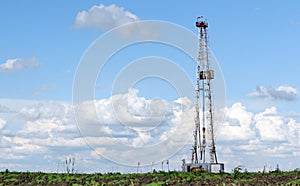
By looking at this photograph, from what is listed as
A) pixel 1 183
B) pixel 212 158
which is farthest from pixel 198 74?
pixel 1 183

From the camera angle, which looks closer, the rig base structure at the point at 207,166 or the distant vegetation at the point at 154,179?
the distant vegetation at the point at 154,179

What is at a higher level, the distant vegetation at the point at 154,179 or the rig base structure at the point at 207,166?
the rig base structure at the point at 207,166

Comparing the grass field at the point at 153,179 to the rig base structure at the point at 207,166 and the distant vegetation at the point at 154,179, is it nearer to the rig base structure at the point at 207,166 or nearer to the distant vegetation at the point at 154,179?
the distant vegetation at the point at 154,179

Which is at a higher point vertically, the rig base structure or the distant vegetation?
the rig base structure

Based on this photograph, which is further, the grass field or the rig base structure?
the rig base structure

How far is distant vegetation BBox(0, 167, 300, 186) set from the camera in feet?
77.7

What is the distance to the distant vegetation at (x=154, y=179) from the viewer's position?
77.7 ft

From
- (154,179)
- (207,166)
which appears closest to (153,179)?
(154,179)

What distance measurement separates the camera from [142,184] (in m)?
23.3

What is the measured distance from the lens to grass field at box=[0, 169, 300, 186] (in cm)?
2367

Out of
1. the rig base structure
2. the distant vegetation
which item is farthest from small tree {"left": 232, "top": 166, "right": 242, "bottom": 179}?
the rig base structure

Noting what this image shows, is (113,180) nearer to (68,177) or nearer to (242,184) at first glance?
(68,177)

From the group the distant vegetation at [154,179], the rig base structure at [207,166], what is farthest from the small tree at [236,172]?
the rig base structure at [207,166]

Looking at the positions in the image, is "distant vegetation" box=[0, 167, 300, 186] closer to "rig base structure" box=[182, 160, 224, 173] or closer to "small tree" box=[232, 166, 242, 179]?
"small tree" box=[232, 166, 242, 179]
